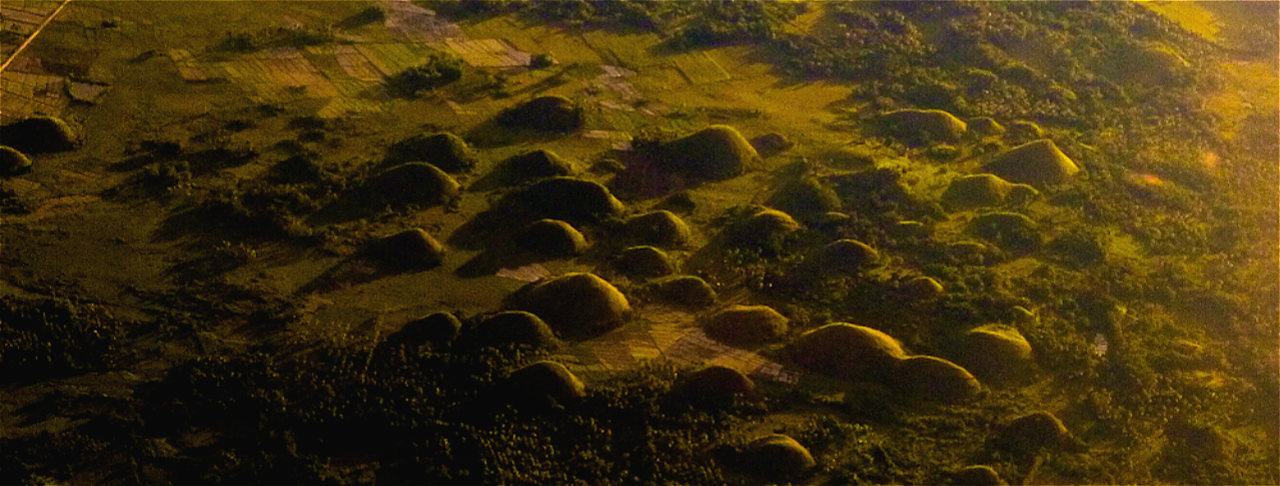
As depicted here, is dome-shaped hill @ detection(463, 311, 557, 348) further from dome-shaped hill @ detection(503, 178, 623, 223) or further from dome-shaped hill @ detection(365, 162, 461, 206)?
dome-shaped hill @ detection(365, 162, 461, 206)

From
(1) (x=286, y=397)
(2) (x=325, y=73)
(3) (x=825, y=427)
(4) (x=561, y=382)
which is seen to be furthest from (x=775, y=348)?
(2) (x=325, y=73)

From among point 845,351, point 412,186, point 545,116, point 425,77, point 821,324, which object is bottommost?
point 821,324

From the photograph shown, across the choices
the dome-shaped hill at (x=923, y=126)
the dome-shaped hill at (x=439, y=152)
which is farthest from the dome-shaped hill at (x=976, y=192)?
the dome-shaped hill at (x=439, y=152)

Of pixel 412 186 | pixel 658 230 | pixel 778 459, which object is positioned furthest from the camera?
pixel 412 186

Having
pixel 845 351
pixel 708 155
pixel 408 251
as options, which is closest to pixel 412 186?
pixel 408 251

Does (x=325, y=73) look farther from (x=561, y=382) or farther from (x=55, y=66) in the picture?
(x=561, y=382)

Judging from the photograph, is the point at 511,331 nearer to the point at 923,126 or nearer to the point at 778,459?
the point at 778,459

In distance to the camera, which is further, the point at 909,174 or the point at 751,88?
the point at 751,88
